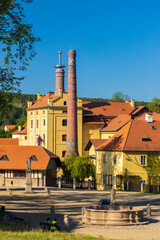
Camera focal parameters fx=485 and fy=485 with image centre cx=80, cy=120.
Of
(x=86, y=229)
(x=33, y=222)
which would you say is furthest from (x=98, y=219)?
(x=33, y=222)

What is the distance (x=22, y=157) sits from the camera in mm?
57531

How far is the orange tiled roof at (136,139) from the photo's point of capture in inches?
2196

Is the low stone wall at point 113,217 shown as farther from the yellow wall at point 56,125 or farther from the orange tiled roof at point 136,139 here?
the yellow wall at point 56,125

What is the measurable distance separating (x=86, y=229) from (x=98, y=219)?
1915mm

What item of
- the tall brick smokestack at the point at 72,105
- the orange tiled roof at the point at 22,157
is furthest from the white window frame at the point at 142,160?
the tall brick smokestack at the point at 72,105

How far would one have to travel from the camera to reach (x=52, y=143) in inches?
3211

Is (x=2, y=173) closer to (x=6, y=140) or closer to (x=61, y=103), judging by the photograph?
(x=61, y=103)

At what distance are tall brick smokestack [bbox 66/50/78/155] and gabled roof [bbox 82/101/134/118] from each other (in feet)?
44.0

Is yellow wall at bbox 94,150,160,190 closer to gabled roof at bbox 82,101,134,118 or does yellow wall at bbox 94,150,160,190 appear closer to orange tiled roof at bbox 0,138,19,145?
gabled roof at bbox 82,101,134,118

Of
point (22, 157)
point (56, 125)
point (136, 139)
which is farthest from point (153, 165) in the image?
point (56, 125)

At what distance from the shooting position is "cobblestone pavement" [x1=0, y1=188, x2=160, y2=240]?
2553 centimetres

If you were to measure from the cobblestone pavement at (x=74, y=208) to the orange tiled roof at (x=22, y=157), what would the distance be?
1044cm

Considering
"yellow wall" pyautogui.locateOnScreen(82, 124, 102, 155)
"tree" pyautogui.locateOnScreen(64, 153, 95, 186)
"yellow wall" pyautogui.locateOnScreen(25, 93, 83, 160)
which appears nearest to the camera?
"tree" pyautogui.locateOnScreen(64, 153, 95, 186)

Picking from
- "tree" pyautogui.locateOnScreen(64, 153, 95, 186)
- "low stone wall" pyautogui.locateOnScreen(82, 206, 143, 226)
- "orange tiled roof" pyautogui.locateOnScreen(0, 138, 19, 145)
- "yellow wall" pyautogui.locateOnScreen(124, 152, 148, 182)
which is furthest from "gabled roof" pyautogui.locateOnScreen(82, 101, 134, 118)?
"low stone wall" pyautogui.locateOnScreen(82, 206, 143, 226)
